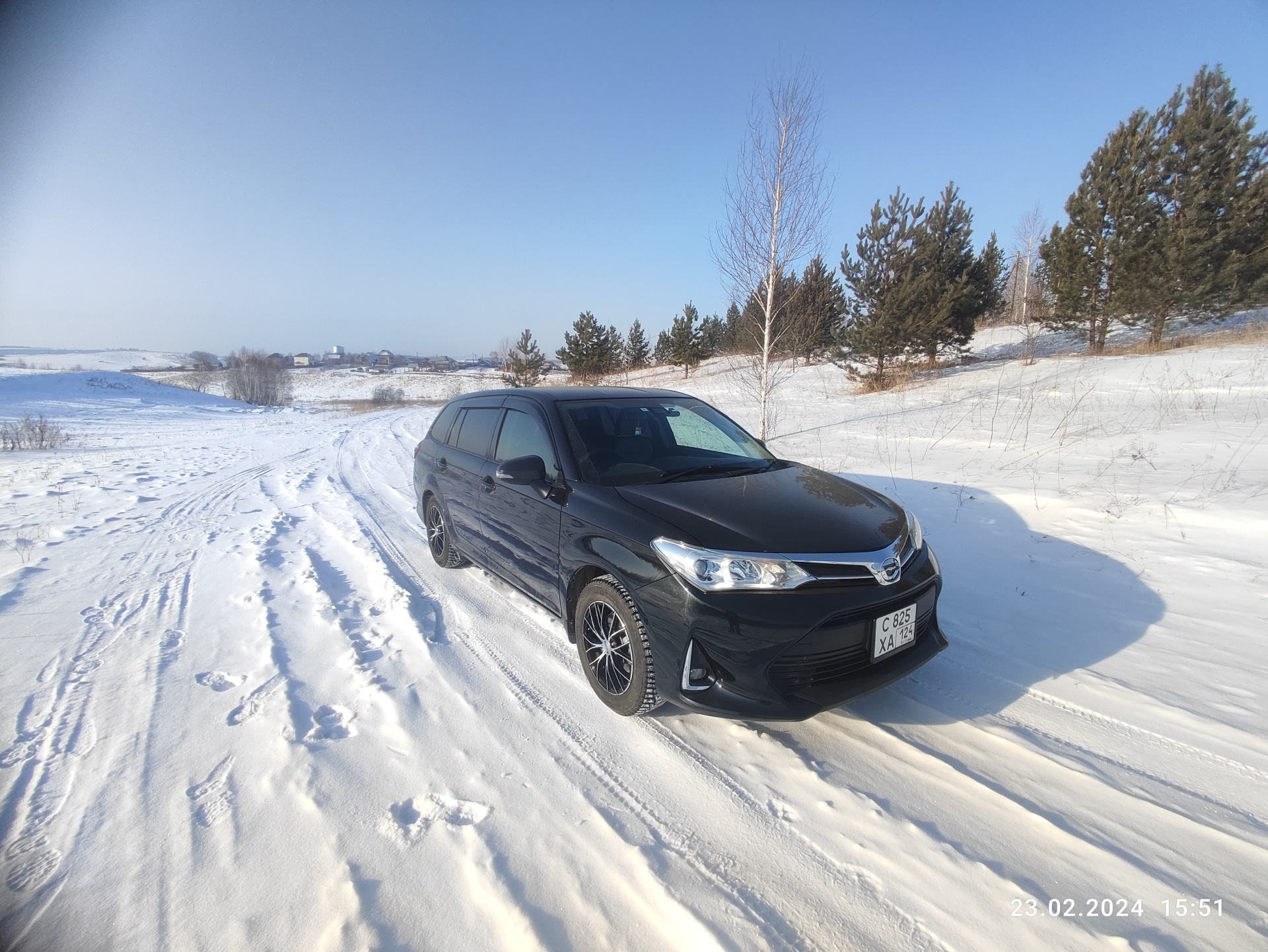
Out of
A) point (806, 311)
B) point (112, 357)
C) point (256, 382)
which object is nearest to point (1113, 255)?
point (806, 311)

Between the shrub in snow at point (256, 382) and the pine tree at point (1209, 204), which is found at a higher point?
the pine tree at point (1209, 204)

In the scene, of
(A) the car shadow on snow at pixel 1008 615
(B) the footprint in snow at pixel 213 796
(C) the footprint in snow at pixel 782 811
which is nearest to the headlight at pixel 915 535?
(A) the car shadow on snow at pixel 1008 615

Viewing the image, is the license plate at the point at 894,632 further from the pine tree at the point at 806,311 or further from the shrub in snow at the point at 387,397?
the shrub in snow at the point at 387,397

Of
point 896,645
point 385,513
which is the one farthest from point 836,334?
point 896,645

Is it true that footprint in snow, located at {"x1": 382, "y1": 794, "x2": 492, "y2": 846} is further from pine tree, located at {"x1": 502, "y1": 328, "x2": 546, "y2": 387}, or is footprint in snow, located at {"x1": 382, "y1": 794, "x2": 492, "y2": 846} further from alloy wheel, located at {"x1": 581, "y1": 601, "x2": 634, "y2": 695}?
pine tree, located at {"x1": 502, "y1": 328, "x2": 546, "y2": 387}

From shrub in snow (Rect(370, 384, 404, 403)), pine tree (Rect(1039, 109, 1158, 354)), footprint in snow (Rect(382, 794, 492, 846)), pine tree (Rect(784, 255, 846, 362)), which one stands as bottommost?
footprint in snow (Rect(382, 794, 492, 846))

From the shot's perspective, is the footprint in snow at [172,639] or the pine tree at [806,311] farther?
the pine tree at [806,311]

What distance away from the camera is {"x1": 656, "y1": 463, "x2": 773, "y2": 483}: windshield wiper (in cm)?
331

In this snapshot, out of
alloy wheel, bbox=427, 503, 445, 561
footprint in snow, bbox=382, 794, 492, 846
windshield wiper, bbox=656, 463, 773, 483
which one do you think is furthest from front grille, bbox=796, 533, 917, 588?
alloy wheel, bbox=427, 503, 445, 561

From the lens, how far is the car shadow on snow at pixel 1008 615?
2.93 meters

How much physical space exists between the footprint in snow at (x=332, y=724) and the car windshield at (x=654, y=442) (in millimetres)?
1728

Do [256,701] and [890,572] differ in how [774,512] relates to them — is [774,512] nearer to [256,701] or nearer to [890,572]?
[890,572]

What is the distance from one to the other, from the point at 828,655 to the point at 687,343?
140 ft

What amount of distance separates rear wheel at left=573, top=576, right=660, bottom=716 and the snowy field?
0.14m
